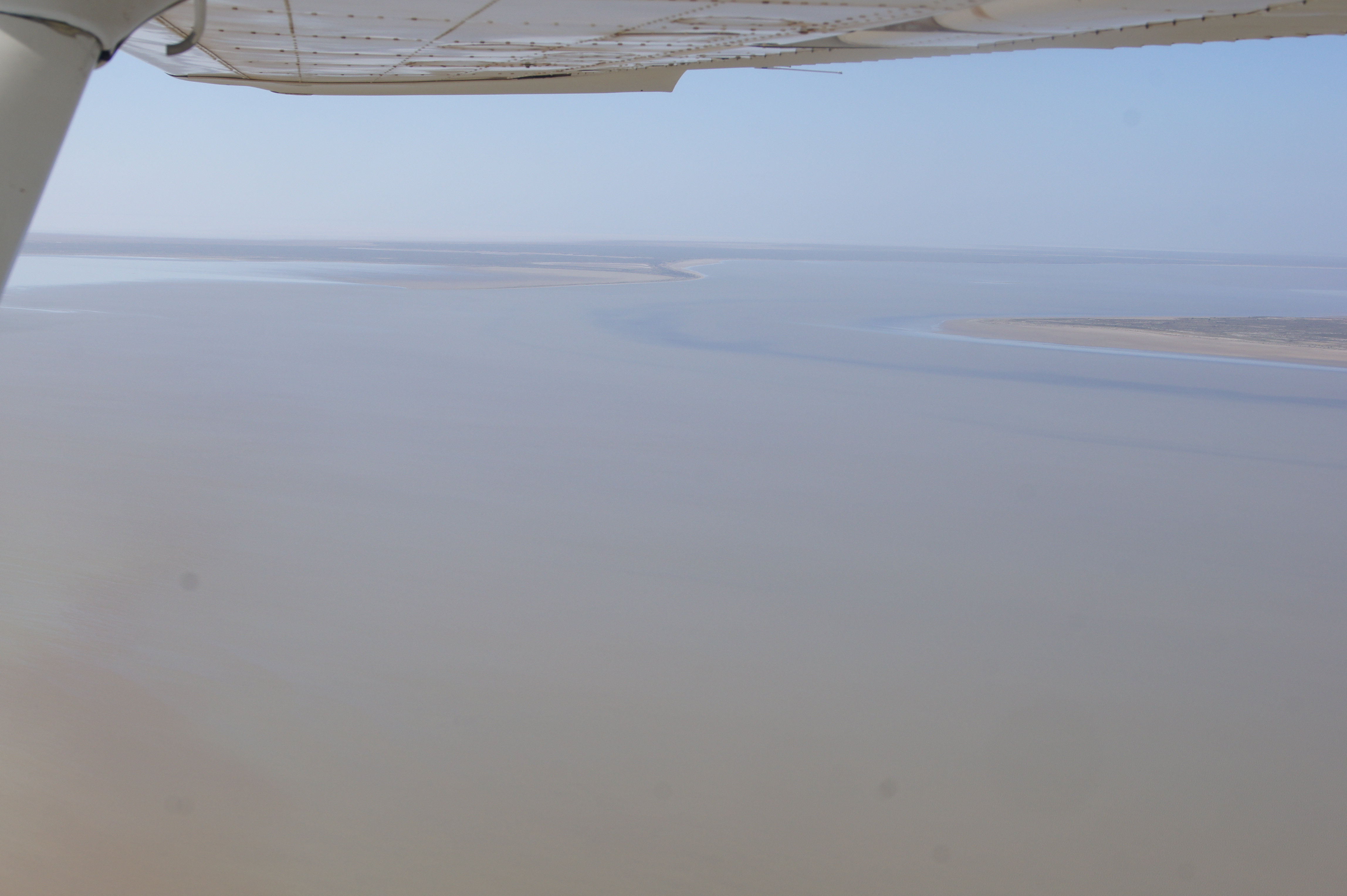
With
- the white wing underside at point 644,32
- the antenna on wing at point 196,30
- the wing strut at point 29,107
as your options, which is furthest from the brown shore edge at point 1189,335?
the wing strut at point 29,107

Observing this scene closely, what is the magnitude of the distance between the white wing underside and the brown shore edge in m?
19.7

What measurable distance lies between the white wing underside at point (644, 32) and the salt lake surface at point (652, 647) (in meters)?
3.15

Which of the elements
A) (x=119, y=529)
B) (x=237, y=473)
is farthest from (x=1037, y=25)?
(x=237, y=473)

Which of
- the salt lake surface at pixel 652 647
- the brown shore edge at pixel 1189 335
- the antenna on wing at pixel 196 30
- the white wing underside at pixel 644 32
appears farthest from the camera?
the brown shore edge at pixel 1189 335

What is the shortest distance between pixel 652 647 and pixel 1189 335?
24697mm

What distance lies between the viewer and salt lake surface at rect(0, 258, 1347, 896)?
3.61 meters

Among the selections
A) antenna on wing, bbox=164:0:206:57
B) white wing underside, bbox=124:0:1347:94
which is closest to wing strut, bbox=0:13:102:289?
antenna on wing, bbox=164:0:206:57

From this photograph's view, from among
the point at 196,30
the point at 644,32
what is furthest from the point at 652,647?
the point at 196,30

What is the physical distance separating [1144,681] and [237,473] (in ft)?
26.3

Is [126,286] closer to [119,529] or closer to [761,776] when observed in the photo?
[119,529]

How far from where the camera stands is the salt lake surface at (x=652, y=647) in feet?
11.8

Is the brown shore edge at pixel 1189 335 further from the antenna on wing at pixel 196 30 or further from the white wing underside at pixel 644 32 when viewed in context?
the antenna on wing at pixel 196 30

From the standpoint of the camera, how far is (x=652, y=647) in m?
5.34

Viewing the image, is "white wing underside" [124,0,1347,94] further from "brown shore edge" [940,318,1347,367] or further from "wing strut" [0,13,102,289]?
"brown shore edge" [940,318,1347,367]
